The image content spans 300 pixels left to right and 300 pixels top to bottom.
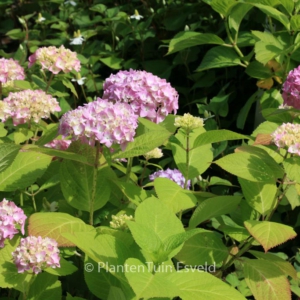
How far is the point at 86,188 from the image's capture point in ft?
5.05

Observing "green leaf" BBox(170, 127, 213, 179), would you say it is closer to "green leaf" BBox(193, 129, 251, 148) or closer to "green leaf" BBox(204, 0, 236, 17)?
"green leaf" BBox(193, 129, 251, 148)

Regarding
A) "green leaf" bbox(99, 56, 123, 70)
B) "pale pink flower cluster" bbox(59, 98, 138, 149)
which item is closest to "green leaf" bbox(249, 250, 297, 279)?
"pale pink flower cluster" bbox(59, 98, 138, 149)

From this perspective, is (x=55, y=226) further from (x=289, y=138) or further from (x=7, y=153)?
(x=289, y=138)

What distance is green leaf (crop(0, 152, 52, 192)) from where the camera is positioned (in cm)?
156

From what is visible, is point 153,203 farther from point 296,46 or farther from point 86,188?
point 296,46

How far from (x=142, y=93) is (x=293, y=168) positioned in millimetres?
488

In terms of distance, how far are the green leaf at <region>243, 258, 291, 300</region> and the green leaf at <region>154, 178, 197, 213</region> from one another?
0.23m

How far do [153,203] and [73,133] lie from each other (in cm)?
28

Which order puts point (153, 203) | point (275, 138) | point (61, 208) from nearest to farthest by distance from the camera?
point (153, 203), point (275, 138), point (61, 208)

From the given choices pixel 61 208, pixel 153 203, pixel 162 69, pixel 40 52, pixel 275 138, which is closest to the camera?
pixel 153 203

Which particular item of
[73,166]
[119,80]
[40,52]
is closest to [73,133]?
[73,166]

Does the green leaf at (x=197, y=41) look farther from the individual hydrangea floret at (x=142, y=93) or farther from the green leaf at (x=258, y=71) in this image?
the individual hydrangea floret at (x=142, y=93)

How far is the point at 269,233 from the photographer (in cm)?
136

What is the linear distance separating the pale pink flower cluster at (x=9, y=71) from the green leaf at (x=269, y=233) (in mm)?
1218
